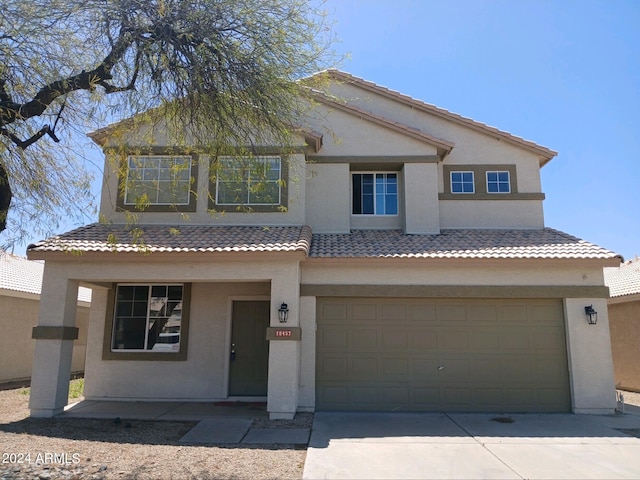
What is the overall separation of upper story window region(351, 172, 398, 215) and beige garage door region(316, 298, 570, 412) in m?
3.27

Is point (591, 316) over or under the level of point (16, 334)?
over

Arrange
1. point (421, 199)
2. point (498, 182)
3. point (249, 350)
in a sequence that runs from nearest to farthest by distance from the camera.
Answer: point (249, 350) < point (421, 199) < point (498, 182)

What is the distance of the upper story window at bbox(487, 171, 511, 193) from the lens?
46.4ft

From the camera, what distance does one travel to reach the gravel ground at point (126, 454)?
22.2 ft

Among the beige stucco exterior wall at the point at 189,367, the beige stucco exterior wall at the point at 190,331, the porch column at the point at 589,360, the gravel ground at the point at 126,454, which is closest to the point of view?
the gravel ground at the point at 126,454

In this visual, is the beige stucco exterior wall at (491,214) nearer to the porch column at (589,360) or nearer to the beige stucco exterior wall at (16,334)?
the porch column at (589,360)

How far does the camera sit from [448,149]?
13.6 meters

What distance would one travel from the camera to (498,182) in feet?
46.6

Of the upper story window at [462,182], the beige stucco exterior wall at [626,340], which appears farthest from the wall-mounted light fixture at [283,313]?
the beige stucco exterior wall at [626,340]

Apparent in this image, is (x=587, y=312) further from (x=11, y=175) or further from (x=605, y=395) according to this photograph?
(x=11, y=175)

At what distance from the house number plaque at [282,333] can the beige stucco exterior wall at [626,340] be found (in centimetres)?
1097

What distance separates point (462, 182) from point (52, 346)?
36.4 feet

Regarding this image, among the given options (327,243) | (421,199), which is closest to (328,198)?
(327,243)

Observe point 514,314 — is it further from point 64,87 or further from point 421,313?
point 64,87
